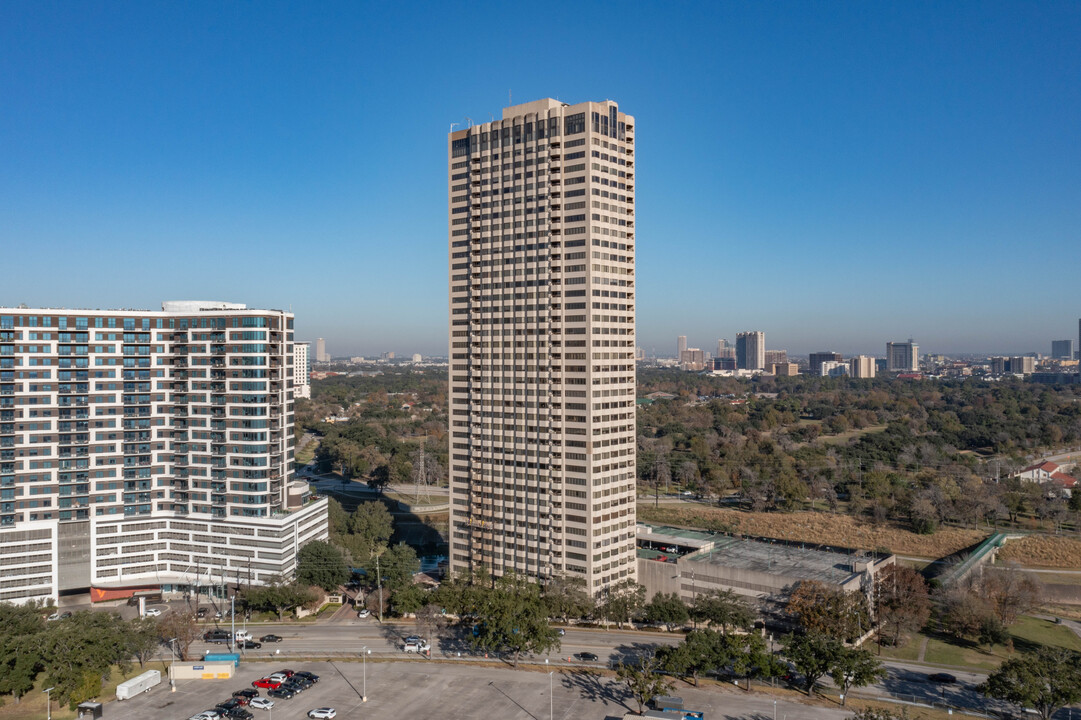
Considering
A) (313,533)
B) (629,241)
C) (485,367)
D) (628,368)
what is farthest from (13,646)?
(629,241)

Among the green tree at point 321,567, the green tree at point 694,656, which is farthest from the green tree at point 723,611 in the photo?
the green tree at point 321,567

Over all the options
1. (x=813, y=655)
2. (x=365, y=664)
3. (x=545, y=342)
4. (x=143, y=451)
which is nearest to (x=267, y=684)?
(x=365, y=664)

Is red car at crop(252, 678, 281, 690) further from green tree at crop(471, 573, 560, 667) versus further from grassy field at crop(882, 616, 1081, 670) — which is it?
grassy field at crop(882, 616, 1081, 670)

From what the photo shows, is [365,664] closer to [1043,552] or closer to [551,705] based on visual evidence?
[551,705]

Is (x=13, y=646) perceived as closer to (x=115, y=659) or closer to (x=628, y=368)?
(x=115, y=659)

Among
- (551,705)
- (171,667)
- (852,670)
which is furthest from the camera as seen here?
(171,667)

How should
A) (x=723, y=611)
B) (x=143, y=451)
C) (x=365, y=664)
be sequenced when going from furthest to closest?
(x=143, y=451) → (x=723, y=611) → (x=365, y=664)

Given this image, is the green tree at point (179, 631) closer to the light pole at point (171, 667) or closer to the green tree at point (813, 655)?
the light pole at point (171, 667)
